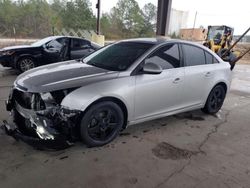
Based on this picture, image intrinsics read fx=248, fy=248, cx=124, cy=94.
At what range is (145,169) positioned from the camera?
116 inches

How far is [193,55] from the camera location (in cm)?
433

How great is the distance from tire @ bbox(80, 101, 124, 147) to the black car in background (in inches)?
183

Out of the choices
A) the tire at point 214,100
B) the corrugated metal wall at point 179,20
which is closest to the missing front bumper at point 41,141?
the tire at point 214,100

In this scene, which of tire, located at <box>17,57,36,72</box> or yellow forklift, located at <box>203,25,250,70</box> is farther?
yellow forklift, located at <box>203,25,250,70</box>

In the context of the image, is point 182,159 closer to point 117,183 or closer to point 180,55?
point 117,183

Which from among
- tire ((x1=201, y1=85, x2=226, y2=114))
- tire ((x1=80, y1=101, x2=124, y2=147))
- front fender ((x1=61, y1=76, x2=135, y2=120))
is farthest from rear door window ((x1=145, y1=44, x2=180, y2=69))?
tire ((x1=201, y1=85, x2=226, y2=114))

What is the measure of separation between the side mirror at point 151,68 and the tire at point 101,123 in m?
0.65

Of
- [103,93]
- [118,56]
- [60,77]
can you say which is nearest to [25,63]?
[118,56]

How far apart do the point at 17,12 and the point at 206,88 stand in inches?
1420

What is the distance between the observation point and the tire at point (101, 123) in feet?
10.3

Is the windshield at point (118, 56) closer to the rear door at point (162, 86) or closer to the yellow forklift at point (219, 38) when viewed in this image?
the rear door at point (162, 86)

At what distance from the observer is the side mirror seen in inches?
137

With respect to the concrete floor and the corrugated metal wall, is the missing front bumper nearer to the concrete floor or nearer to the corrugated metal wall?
the concrete floor

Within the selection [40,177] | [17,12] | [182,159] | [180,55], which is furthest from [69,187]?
[17,12]
